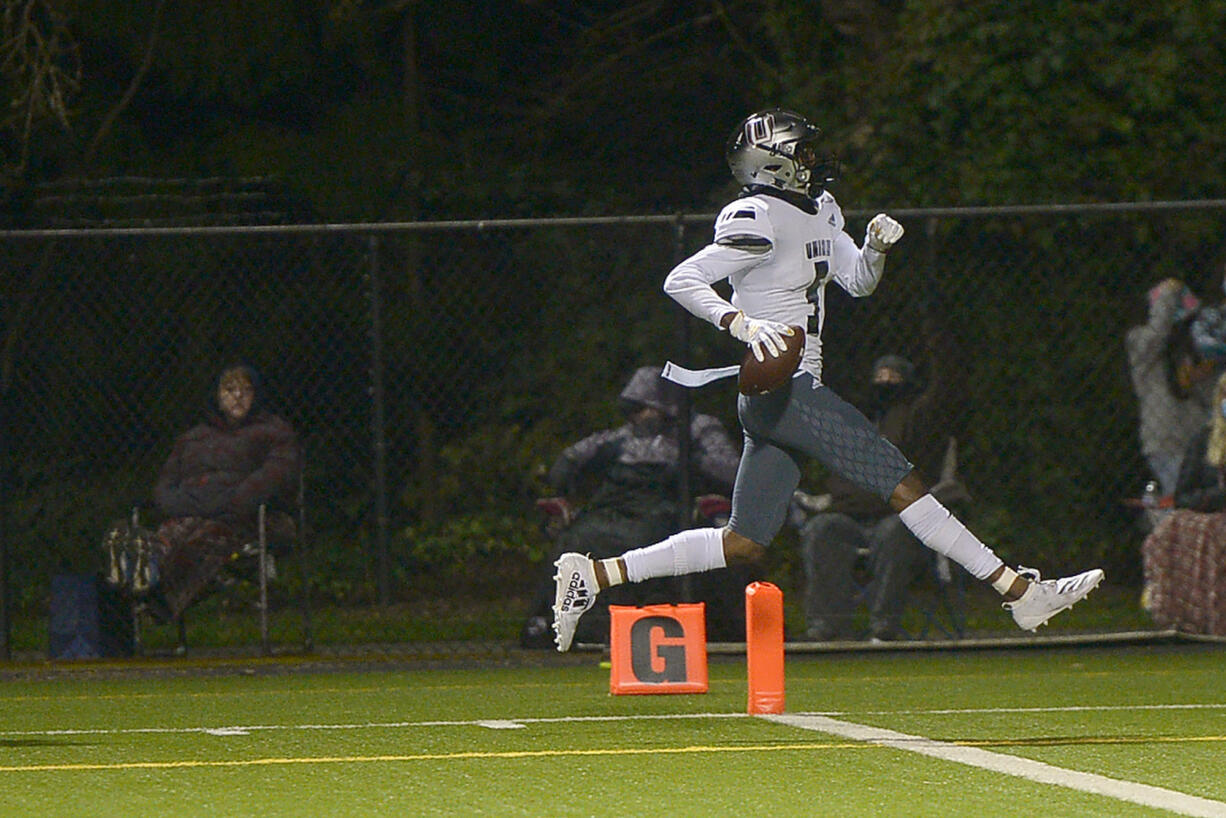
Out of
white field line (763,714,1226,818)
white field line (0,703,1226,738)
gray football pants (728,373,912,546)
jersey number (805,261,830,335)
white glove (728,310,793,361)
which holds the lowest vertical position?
white field line (763,714,1226,818)

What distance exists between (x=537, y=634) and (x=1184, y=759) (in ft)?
16.6

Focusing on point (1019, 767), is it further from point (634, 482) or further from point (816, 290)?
point (634, 482)

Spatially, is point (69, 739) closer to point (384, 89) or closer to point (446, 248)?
point (446, 248)

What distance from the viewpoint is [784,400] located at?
7.55 meters

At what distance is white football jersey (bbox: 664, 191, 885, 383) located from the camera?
760 cm

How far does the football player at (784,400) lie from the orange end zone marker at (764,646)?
20.2 inches

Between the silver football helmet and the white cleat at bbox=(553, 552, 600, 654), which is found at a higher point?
the silver football helmet

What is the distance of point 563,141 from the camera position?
1686 cm

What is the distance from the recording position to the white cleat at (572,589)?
25.9 feet

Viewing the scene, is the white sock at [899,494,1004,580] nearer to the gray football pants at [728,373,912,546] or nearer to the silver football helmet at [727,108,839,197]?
the gray football pants at [728,373,912,546]

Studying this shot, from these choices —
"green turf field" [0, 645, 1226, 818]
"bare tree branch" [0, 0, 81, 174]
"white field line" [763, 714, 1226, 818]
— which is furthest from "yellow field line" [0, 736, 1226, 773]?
"bare tree branch" [0, 0, 81, 174]

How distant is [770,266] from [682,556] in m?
1.03

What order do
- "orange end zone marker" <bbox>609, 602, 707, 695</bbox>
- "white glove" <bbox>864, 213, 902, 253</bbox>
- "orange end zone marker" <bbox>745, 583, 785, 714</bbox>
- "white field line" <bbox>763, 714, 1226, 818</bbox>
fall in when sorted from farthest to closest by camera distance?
1. "orange end zone marker" <bbox>609, 602, 707, 695</bbox>
2. "white glove" <bbox>864, 213, 902, 253</bbox>
3. "orange end zone marker" <bbox>745, 583, 785, 714</bbox>
4. "white field line" <bbox>763, 714, 1226, 818</bbox>

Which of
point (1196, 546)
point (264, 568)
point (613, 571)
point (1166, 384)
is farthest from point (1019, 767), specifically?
point (1166, 384)
